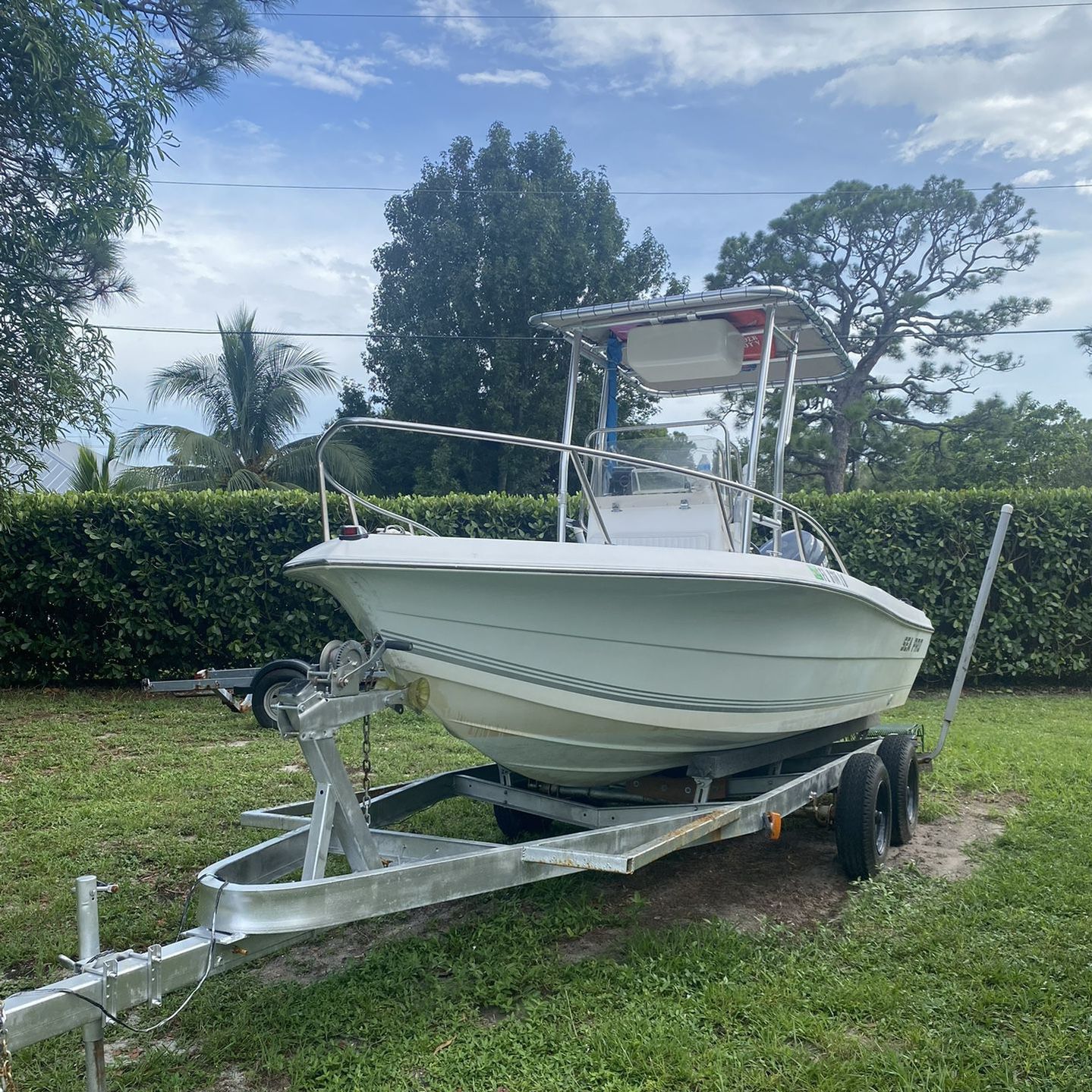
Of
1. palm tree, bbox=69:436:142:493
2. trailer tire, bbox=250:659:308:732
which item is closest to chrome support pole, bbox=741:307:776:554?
trailer tire, bbox=250:659:308:732

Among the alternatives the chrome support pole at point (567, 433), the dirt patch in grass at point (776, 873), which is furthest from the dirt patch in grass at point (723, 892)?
the chrome support pole at point (567, 433)

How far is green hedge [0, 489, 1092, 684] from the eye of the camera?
8984 mm

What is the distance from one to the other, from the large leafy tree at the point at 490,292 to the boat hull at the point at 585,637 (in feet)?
55.2

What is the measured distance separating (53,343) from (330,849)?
645 cm

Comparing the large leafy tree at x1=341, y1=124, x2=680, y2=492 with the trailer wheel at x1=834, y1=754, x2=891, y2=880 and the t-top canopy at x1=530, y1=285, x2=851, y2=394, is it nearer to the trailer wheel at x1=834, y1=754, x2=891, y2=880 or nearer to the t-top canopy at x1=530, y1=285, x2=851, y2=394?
the t-top canopy at x1=530, y1=285, x2=851, y2=394

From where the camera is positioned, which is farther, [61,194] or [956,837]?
[61,194]

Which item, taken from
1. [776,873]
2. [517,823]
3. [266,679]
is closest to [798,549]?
[776,873]

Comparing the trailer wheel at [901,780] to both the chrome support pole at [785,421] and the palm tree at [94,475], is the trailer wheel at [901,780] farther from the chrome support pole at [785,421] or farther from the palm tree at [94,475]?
the palm tree at [94,475]

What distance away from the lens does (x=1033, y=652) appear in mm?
10117

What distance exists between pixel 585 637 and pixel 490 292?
19395mm

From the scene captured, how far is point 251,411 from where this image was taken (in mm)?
19234

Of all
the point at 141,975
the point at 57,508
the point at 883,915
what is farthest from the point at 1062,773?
the point at 57,508

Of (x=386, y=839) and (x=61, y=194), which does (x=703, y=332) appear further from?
(x=61, y=194)

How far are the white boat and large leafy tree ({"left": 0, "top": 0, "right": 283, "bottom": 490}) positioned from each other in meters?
4.99
